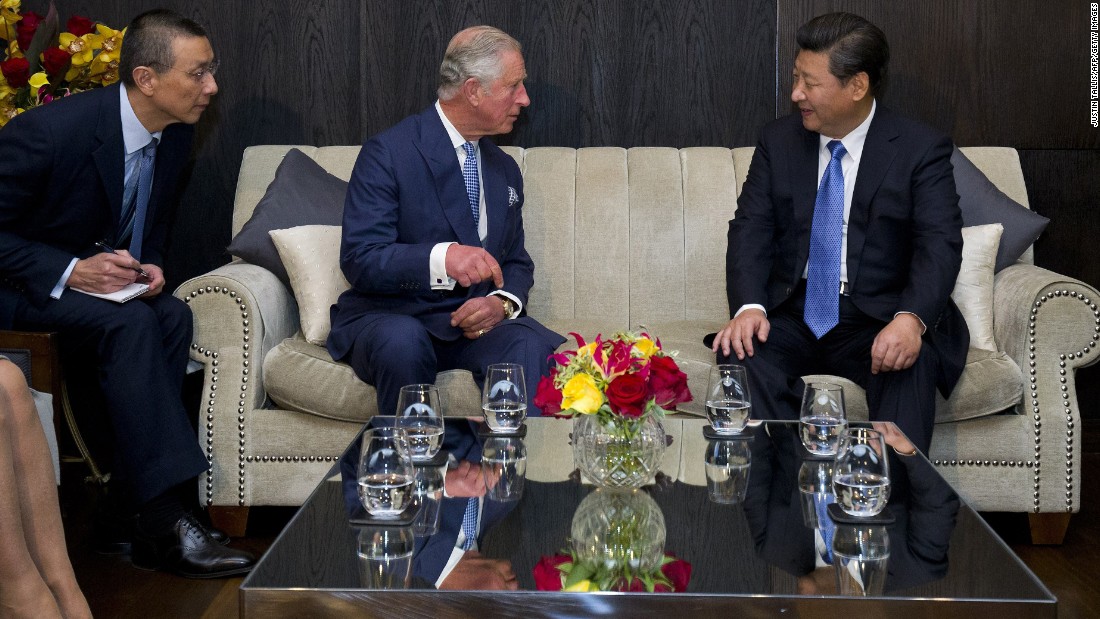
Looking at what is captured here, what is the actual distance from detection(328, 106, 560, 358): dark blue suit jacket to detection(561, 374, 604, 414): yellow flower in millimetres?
1146

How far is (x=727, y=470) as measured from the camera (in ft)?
6.62

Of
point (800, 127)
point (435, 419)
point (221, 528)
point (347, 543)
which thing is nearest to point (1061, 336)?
point (800, 127)

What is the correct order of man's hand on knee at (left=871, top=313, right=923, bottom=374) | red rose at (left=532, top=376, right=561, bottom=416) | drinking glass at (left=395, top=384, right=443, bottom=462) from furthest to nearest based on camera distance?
man's hand on knee at (left=871, top=313, right=923, bottom=374) → drinking glass at (left=395, top=384, right=443, bottom=462) → red rose at (left=532, top=376, right=561, bottom=416)

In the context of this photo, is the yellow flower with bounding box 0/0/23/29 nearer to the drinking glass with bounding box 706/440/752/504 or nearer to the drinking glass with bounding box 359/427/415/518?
the drinking glass with bounding box 359/427/415/518

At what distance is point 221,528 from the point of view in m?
2.89

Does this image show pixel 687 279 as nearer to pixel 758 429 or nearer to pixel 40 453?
pixel 758 429

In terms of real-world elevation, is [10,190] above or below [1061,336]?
above

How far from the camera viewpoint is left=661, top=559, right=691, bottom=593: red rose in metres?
1.49

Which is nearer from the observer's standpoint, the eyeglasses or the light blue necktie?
the light blue necktie

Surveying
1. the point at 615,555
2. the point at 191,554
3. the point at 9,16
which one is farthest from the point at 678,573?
the point at 9,16

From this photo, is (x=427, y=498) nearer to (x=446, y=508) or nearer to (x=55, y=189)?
(x=446, y=508)

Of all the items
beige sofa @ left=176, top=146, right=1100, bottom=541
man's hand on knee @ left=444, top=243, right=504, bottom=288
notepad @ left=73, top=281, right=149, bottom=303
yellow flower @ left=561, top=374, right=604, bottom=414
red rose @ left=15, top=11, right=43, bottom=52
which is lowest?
beige sofa @ left=176, top=146, right=1100, bottom=541

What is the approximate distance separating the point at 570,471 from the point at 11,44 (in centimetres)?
221

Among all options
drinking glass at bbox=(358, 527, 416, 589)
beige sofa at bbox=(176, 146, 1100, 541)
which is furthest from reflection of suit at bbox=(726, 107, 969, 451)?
drinking glass at bbox=(358, 527, 416, 589)
